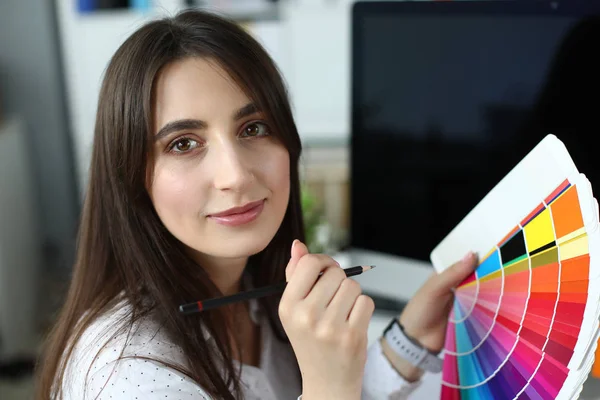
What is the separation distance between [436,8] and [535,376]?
0.71m

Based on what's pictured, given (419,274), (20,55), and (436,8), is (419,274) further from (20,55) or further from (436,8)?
(20,55)

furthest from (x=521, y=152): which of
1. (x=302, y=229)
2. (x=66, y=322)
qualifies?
(x=66, y=322)

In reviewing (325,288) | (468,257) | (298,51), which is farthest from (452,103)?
(298,51)

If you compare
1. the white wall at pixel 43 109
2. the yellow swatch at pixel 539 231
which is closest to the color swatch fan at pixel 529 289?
the yellow swatch at pixel 539 231

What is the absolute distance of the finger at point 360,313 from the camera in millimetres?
627

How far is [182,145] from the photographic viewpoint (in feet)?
2.54

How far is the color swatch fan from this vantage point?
59cm

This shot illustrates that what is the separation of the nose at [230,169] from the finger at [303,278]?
0.14 m

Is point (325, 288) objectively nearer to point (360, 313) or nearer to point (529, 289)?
point (360, 313)

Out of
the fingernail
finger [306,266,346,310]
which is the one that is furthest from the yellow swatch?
finger [306,266,346,310]

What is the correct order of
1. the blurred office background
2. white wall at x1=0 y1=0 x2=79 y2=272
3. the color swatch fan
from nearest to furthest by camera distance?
1. the color swatch fan
2. the blurred office background
3. white wall at x1=0 y1=0 x2=79 y2=272

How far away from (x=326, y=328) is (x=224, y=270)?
35 cm

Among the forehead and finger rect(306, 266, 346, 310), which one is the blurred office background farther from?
finger rect(306, 266, 346, 310)

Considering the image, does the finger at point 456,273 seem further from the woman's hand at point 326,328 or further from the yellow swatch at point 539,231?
the woman's hand at point 326,328
